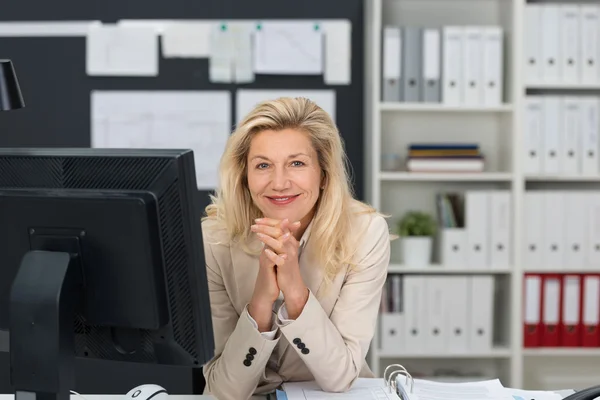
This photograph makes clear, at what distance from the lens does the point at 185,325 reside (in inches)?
49.2

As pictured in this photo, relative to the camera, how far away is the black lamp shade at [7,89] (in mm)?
1609

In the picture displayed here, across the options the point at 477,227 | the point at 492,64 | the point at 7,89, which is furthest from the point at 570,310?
the point at 7,89

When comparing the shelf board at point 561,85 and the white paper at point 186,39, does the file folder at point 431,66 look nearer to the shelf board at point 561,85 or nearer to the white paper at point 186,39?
Answer: the shelf board at point 561,85

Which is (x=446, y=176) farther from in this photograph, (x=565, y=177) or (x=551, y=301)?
(x=551, y=301)

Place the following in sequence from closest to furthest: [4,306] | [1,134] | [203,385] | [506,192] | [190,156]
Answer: [190,156] → [4,306] → [203,385] → [506,192] → [1,134]

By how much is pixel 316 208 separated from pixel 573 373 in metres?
2.20

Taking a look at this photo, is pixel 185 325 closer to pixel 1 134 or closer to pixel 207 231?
pixel 207 231

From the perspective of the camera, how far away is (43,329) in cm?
123

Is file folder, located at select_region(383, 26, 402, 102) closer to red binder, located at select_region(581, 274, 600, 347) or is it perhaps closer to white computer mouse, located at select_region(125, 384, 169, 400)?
red binder, located at select_region(581, 274, 600, 347)

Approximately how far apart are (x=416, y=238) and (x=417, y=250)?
0.05 meters

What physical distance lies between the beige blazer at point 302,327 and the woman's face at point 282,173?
0.43 ft

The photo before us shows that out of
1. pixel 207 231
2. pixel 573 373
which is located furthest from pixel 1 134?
pixel 573 373

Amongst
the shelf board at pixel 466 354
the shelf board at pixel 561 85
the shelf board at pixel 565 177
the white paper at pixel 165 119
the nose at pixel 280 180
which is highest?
the shelf board at pixel 561 85

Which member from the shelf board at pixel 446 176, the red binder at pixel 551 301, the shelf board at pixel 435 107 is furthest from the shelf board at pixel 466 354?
the shelf board at pixel 435 107
